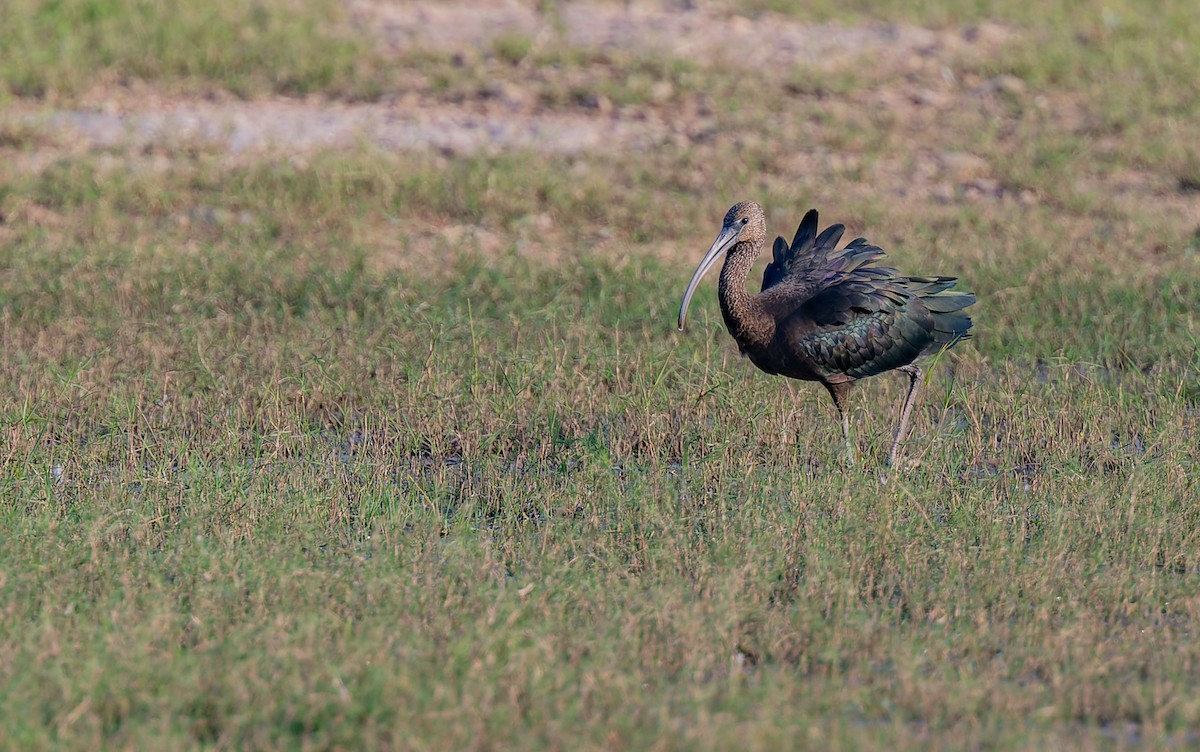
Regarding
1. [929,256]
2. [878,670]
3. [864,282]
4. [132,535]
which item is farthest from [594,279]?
[878,670]

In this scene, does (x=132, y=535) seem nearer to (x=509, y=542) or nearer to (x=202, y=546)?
(x=202, y=546)

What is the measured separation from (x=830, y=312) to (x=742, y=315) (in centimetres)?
31

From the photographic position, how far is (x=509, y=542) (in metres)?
4.74

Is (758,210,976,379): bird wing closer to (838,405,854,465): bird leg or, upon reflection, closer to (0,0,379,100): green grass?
(838,405,854,465): bird leg

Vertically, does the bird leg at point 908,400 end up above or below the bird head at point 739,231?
below

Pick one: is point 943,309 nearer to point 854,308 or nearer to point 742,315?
point 854,308

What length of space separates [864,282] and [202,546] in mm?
2550

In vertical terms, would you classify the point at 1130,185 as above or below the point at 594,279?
above

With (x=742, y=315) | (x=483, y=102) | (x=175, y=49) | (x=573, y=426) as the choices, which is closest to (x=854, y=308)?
(x=742, y=315)

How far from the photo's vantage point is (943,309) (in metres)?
5.86

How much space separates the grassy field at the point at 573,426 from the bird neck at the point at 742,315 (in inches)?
16.1

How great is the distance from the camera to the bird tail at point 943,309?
5.84 m

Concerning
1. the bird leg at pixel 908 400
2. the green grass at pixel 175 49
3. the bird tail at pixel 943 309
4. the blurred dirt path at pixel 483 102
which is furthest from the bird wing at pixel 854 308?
the green grass at pixel 175 49

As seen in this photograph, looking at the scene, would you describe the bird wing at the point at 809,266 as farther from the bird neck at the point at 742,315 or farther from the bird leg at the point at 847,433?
the bird leg at the point at 847,433
